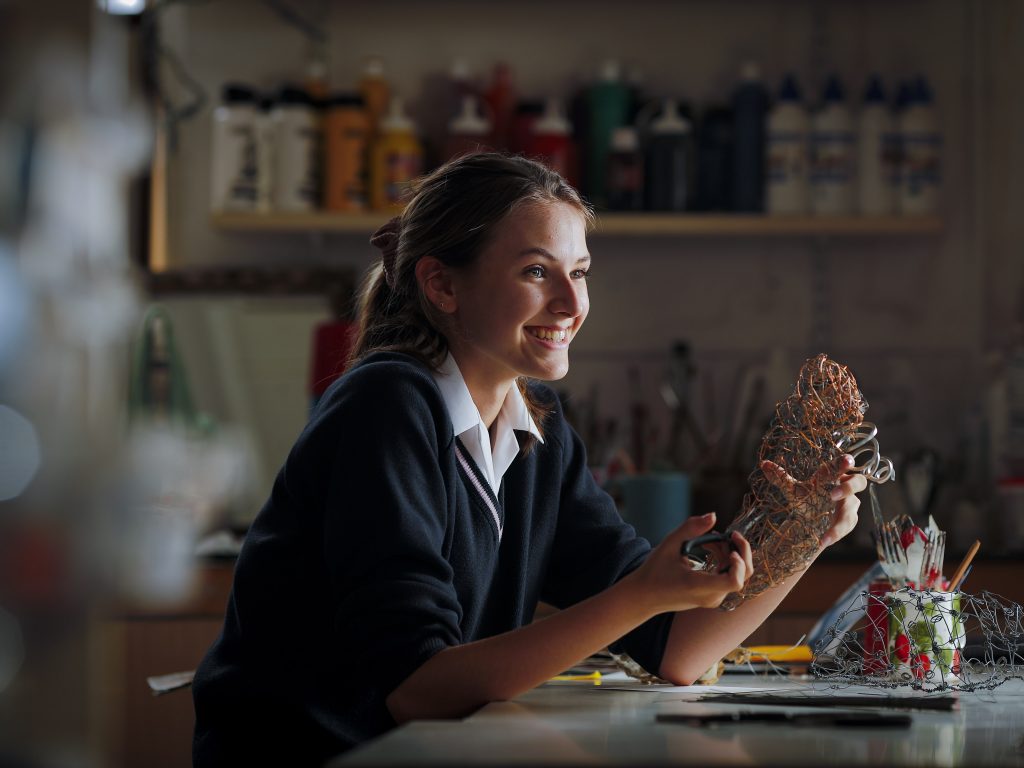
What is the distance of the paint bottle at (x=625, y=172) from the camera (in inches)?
106

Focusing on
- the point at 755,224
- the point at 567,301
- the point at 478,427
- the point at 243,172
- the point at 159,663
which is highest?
the point at 243,172

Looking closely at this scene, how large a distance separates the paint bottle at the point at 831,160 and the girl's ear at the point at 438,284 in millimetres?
1617

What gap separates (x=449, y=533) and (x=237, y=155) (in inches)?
68.2

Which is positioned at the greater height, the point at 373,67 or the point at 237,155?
the point at 373,67

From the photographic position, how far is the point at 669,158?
2717mm

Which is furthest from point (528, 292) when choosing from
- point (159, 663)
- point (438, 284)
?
point (159, 663)

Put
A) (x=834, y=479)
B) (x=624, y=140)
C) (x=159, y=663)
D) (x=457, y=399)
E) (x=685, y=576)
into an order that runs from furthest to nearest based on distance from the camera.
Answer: (x=624, y=140)
(x=159, y=663)
(x=457, y=399)
(x=834, y=479)
(x=685, y=576)

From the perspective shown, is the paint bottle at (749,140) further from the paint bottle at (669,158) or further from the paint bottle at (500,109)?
the paint bottle at (500,109)

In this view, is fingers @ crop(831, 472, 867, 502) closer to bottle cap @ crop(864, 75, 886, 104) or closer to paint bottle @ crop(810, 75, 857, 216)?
paint bottle @ crop(810, 75, 857, 216)

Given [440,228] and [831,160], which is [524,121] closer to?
[831,160]

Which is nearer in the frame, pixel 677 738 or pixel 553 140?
pixel 677 738

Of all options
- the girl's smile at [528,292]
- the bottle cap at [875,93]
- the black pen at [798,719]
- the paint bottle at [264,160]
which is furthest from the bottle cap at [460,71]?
the black pen at [798,719]

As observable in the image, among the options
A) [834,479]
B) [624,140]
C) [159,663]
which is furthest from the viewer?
[624,140]

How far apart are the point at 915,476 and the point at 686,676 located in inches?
56.2
